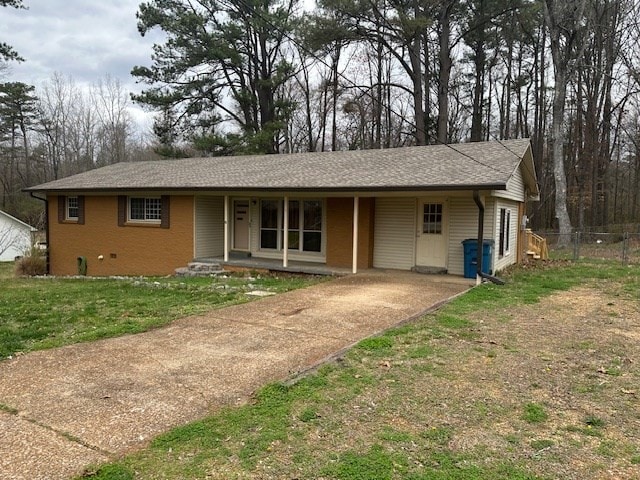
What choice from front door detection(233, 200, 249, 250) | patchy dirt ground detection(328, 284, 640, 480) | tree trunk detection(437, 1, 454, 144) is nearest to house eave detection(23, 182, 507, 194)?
front door detection(233, 200, 249, 250)

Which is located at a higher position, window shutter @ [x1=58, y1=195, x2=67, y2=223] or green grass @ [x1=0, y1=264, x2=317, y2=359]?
window shutter @ [x1=58, y1=195, x2=67, y2=223]

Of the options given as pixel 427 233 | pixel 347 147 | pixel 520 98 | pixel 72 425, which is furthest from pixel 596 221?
pixel 72 425

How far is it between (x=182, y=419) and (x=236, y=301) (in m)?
4.91

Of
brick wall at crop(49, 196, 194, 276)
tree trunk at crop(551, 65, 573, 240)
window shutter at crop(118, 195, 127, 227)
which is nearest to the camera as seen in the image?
brick wall at crop(49, 196, 194, 276)

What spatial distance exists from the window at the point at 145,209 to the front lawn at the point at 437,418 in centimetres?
1054

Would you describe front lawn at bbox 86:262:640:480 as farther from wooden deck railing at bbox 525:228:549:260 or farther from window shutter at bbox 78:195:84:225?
window shutter at bbox 78:195:84:225

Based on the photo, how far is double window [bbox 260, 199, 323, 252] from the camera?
1320 centimetres

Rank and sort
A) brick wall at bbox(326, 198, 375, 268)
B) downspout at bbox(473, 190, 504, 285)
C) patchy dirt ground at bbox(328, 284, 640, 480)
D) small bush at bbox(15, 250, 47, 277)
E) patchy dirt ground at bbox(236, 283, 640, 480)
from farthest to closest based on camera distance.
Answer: small bush at bbox(15, 250, 47, 277) < brick wall at bbox(326, 198, 375, 268) < downspout at bbox(473, 190, 504, 285) < patchy dirt ground at bbox(328, 284, 640, 480) < patchy dirt ground at bbox(236, 283, 640, 480)

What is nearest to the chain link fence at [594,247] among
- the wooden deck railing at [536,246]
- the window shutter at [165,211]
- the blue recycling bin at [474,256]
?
the wooden deck railing at [536,246]

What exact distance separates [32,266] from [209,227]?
7.70m

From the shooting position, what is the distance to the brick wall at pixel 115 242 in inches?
554

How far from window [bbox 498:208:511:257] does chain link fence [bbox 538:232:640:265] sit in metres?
4.08

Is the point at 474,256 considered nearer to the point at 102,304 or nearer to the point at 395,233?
the point at 395,233

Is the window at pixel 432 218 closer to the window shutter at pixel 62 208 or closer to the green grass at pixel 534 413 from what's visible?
the green grass at pixel 534 413
